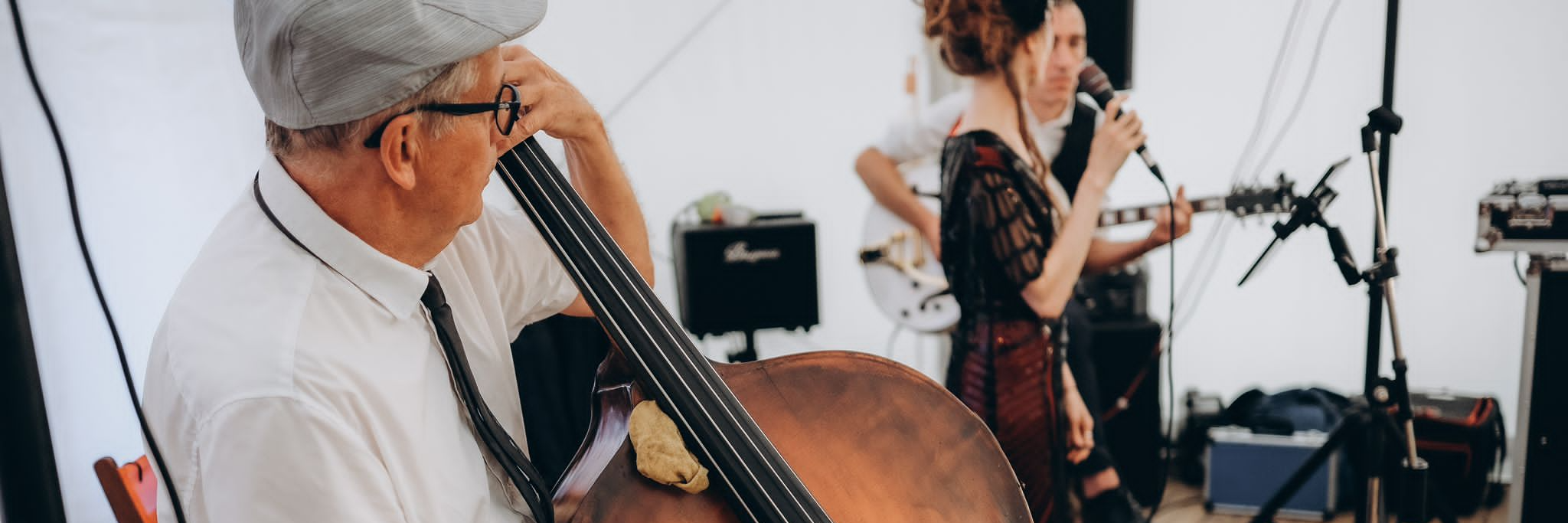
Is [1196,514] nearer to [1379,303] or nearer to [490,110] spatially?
[1379,303]

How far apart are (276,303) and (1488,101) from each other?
3283mm

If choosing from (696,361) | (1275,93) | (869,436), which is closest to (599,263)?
(696,361)

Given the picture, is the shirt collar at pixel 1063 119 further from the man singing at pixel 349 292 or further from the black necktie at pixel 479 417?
the black necktie at pixel 479 417

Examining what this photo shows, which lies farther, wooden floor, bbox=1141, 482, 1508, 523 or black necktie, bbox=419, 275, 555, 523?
wooden floor, bbox=1141, 482, 1508, 523

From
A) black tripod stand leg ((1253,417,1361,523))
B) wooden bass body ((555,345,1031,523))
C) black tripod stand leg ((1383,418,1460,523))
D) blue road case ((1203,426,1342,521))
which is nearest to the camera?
wooden bass body ((555,345,1031,523))

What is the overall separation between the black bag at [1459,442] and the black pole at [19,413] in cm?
332

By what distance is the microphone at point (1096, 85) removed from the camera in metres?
2.65

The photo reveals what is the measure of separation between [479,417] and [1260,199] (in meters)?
2.48

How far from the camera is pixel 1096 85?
2664mm

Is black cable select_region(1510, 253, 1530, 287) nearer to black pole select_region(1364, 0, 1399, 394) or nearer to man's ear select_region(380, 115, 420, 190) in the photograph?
black pole select_region(1364, 0, 1399, 394)

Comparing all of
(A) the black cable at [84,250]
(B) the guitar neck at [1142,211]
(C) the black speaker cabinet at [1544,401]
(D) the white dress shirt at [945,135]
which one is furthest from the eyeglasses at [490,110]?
(C) the black speaker cabinet at [1544,401]

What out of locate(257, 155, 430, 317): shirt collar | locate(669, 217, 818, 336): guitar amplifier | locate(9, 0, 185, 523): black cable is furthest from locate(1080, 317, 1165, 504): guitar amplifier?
locate(9, 0, 185, 523): black cable

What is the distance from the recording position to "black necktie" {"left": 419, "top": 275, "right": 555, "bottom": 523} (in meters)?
1.05

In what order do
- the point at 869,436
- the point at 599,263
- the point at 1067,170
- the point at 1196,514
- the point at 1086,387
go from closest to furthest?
the point at 599,263 → the point at 869,436 → the point at 1067,170 → the point at 1086,387 → the point at 1196,514
